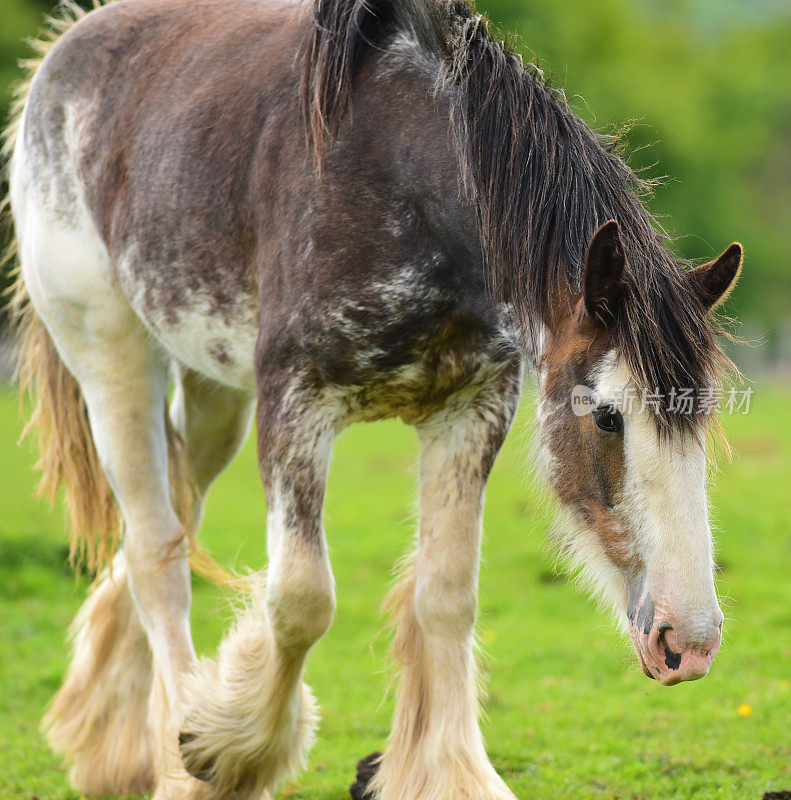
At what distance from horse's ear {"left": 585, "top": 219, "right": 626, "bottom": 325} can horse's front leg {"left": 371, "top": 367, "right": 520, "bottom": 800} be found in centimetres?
86

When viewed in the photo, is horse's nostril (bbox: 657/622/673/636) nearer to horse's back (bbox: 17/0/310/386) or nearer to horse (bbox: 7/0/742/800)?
horse (bbox: 7/0/742/800)

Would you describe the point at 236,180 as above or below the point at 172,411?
above

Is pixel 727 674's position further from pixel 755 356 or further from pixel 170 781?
pixel 755 356

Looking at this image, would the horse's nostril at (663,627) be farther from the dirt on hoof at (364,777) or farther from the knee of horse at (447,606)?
the dirt on hoof at (364,777)

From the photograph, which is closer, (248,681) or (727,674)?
(248,681)

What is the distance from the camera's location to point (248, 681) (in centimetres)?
383

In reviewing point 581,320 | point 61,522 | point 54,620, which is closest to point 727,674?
point 581,320

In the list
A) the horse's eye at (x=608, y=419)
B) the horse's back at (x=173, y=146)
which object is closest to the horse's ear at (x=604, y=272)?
the horse's eye at (x=608, y=419)

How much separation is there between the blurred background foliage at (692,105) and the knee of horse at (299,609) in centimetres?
2825

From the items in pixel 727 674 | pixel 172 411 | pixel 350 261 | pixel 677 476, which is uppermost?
pixel 350 261

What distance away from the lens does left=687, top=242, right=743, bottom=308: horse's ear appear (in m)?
3.13

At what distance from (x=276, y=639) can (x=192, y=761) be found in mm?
540

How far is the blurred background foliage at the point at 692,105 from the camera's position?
35.0m

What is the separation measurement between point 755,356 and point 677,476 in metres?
39.2
